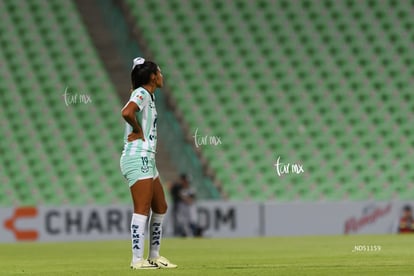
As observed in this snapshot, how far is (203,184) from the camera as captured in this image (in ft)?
68.7

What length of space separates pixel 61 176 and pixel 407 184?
692 cm

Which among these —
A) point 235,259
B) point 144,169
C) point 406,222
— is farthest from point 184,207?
point 144,169

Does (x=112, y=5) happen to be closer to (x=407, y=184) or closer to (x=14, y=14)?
(x=14, y=14)

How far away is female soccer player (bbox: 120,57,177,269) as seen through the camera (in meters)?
9.08

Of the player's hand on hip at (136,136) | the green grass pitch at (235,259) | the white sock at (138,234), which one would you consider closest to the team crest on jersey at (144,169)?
the player's hand on hip at (136,136)

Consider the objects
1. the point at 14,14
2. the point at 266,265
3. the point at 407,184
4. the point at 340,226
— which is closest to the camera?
the point at 266,265

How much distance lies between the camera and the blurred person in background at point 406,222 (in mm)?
19625

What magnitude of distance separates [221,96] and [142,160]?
43.9ft

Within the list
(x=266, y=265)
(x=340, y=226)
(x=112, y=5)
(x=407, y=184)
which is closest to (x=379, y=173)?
(x=407, y=184)

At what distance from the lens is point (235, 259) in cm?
1142

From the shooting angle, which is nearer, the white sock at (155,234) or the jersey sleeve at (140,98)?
the jersey sleeve at (140,98)

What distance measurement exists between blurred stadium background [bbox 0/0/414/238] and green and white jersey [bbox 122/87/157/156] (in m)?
11.0

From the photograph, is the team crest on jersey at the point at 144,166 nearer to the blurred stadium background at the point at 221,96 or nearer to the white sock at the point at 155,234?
the white sock at the point at 155,234

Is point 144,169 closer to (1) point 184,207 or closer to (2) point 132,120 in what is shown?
(2) point 132,120
